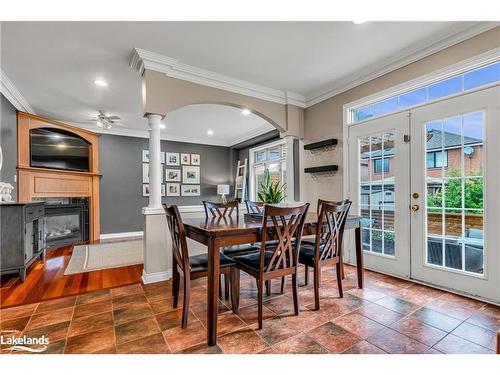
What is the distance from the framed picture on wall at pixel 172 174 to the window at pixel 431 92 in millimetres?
4832

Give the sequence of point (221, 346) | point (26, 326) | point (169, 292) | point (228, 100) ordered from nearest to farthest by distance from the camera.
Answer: point (221, 346) → point (26, 326) → point (169, 292) → point (228, 100)

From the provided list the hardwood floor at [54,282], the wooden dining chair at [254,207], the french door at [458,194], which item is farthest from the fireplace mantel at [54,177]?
the french door at [458,194]

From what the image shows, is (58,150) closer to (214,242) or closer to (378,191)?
(214,242)

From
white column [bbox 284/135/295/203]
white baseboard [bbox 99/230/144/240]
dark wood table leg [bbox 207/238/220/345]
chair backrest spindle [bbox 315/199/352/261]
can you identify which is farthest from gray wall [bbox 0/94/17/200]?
chair backrest spindle [bbox 315/199/352/261]

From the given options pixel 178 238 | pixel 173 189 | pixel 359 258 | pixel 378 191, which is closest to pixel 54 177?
pixel 173 189

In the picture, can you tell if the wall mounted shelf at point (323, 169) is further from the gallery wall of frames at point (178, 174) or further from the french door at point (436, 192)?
the gallery wall of frames at point (178, 174)

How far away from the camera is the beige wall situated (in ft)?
7.93

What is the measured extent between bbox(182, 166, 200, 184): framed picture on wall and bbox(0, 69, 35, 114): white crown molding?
344cm

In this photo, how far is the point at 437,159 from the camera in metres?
2.69

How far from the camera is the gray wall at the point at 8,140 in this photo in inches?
142
